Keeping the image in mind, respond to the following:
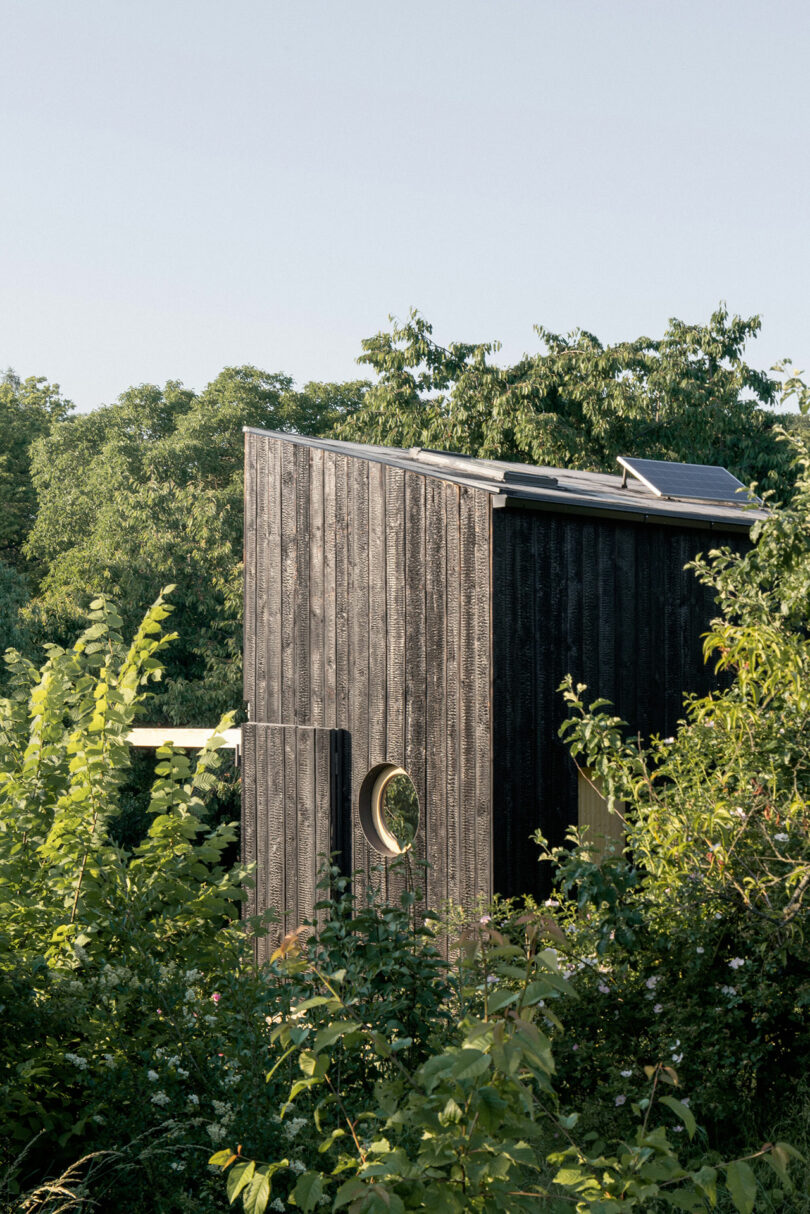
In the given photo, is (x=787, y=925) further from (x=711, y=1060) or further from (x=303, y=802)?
(x=303, y=802)

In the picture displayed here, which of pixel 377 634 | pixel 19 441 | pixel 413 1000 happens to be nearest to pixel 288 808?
pixel 377 634

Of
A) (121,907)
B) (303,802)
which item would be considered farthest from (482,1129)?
(303,802)

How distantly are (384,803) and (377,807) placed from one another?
0.24 ft

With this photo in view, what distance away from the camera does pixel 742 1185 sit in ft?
6.02

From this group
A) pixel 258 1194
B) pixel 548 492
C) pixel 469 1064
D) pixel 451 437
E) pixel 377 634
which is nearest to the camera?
pixel 469 1064

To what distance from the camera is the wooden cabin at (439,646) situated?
758cm

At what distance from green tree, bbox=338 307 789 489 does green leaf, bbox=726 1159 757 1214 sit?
16974 millimetres

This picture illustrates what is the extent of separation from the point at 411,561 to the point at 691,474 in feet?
12.7

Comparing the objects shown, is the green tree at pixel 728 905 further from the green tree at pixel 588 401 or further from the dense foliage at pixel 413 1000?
the green tree at pixel 588 401

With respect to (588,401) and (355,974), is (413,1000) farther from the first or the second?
(588,401)

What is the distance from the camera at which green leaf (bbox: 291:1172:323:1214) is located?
6.23ft

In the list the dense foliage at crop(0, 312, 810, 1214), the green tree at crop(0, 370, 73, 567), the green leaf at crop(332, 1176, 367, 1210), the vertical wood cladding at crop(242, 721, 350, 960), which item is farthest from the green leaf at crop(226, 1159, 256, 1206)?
the green tree at crop(0, 370, 73, 567)

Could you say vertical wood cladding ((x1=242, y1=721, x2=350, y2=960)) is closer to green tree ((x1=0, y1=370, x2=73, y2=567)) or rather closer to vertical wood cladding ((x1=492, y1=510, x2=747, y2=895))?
vertical wood cladding ((x1=492, y1=510, x2=747, y2=895))

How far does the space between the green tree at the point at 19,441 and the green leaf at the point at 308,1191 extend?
102 feet
